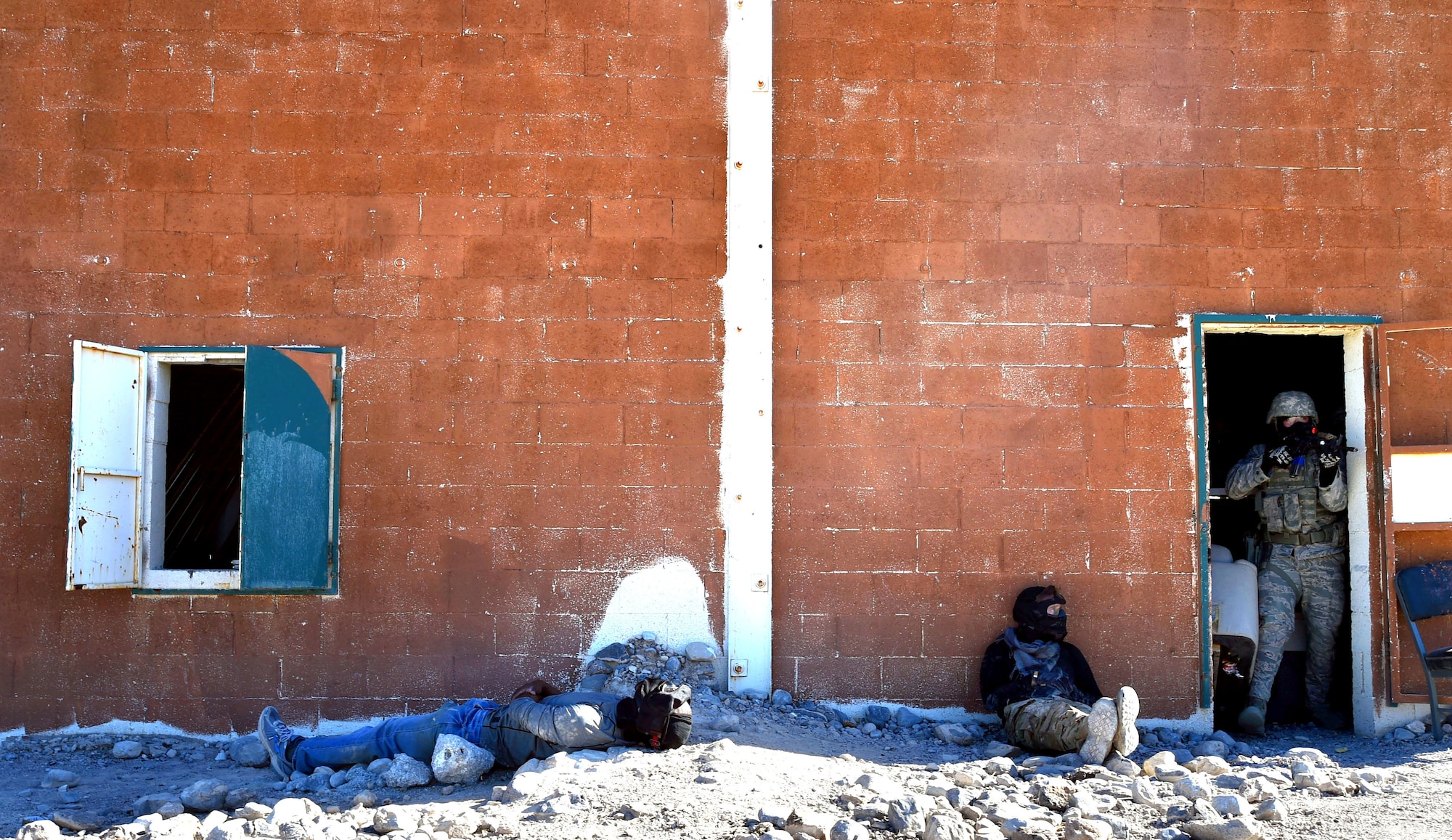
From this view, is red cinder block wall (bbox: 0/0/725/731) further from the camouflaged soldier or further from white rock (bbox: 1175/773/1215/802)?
the camouflaged soldier

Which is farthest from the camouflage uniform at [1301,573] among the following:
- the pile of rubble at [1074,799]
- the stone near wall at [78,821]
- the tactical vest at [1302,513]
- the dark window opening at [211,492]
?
the dark window opening at [211,492]

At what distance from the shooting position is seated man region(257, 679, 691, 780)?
15.2 ft

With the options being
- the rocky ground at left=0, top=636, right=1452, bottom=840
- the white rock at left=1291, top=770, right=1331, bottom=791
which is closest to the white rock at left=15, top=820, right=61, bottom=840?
the rocky ground at left=0, top=636, right=1452, bottom=840

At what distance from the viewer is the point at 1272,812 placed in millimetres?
4180

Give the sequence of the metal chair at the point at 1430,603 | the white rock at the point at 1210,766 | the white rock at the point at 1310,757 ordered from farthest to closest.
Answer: the metal chair at the point at 1430,603 < the white rock at the point at 1310,757 < the white rock at the point at 1210,766

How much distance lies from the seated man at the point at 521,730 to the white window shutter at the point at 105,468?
1.13 metres

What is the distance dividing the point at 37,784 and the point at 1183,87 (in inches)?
256

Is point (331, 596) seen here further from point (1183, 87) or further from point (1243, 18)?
point (1243, 18)

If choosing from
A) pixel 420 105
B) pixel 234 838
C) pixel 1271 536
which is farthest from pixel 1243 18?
pixel 234 838

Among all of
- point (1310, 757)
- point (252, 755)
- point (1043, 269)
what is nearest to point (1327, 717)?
point (1310, 757)

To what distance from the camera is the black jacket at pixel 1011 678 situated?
5480 mm

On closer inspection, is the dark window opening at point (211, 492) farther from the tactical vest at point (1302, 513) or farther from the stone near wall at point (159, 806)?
the tactical vest at point (1302, 513)

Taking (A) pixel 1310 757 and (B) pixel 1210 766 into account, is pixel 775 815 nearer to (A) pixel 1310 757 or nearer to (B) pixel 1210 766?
(B) pixel 1210 766

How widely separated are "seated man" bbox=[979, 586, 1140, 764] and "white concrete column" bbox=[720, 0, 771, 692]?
1.15m
